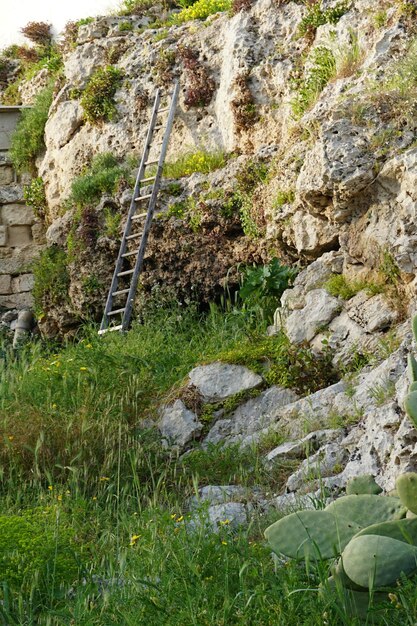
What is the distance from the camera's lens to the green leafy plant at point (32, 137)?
14.1 m

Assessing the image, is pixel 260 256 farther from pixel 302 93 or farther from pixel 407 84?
pixel 407 84

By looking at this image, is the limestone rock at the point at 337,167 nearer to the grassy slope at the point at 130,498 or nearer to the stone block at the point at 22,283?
the grassy slope at the point at 130,498

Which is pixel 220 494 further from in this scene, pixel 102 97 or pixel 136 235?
pixel 102 97

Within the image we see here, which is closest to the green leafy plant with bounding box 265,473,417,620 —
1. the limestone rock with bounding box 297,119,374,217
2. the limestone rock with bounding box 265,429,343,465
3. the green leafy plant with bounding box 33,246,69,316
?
the limestone rock with bounding box 265,429,343,465

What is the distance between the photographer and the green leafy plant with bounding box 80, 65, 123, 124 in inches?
503

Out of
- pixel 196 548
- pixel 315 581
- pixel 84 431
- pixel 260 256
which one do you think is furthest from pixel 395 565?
pixel 260 256

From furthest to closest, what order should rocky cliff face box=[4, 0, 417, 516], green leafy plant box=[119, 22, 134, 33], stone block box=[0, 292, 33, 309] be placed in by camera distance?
stone block box=[0, 292, 33, 309] < green leafy plant box=[119, 22, 134, 33] < rocky cliff face box=[4, 0, 417, 516]

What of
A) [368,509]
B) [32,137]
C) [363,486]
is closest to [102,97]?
[32,137]

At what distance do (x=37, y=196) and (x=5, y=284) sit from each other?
1.44m

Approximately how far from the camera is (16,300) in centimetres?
1366

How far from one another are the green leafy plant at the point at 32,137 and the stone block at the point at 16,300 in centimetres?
209

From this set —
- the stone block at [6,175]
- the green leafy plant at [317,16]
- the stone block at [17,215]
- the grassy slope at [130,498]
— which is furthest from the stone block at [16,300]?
the green leafy plant at [317,16]

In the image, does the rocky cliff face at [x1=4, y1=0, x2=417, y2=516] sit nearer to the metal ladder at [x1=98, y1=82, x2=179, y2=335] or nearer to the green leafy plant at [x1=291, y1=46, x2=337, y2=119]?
the green leafy plant at [x1=291, y1=46, x2=337, y2=119]

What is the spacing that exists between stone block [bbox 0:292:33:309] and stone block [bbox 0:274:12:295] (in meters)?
0.08
